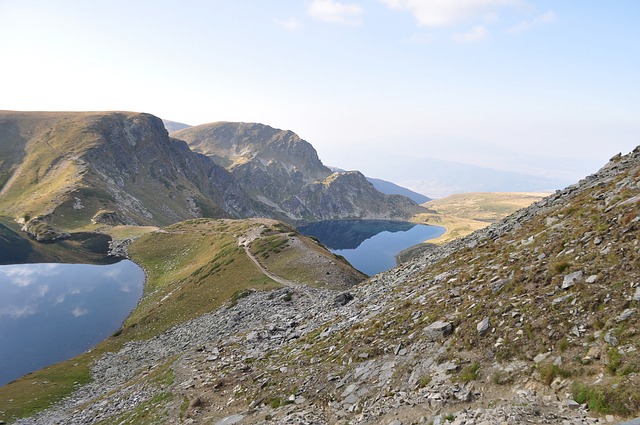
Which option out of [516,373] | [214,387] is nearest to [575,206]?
[516,373]

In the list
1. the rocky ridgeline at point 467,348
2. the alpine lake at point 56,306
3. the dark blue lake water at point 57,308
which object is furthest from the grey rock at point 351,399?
the dark blue lake water at point 57,308

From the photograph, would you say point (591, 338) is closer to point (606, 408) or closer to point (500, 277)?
point (606, 408)

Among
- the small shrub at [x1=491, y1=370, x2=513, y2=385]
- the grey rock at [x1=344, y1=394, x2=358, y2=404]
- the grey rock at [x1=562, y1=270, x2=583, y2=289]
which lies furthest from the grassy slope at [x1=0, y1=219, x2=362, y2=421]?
the small shrub at [x1=491, y1=370, x2=513, y2=385]

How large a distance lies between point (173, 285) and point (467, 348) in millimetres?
84993

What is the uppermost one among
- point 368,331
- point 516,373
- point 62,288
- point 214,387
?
point 516,373

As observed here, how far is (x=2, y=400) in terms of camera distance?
43.0m

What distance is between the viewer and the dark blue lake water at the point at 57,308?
6544 centimetres

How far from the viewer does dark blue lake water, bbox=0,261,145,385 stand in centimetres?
6544

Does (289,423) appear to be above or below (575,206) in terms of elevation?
below

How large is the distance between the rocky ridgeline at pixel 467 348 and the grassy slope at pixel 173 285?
8.27 metres

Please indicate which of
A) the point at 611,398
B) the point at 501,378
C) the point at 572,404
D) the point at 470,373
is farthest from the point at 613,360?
the point at 470,373

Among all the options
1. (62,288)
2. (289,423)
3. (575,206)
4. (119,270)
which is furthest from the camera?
(119,270)

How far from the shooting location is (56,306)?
87438 millimetres

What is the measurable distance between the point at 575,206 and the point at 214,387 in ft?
A: 108
